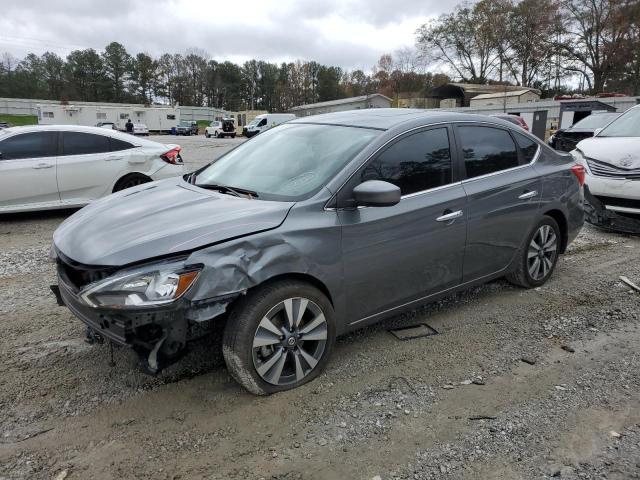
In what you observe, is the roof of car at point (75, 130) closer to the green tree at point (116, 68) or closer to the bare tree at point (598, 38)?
the bare tree at point (598, 38)

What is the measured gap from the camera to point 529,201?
4305mm

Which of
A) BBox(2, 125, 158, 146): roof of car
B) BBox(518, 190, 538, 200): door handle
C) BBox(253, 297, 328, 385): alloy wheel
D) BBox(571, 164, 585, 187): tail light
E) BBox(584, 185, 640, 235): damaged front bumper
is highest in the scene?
BBox(2, 125, 158, 146): roof of car

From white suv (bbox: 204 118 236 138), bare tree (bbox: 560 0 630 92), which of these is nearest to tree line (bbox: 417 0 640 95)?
bare tree (bbox: 560 0 630 92)

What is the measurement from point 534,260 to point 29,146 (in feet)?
23.2

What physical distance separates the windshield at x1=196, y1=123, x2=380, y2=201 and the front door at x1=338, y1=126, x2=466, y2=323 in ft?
0.80

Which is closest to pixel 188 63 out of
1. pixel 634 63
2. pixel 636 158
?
pixel 634 63

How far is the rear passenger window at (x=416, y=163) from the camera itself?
3375 millimetres

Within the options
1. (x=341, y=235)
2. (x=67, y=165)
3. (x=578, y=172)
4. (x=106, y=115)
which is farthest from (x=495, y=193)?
(x=106, y=115)

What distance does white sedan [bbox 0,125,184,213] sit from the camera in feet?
23.5

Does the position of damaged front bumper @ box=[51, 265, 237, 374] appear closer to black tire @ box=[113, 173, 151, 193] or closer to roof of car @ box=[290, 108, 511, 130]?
roof of car @ box=[290, 108, 511, 130]

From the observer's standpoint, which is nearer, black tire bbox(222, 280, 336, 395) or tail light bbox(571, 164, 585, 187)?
black tire bbox(222, 280, 336, 395)

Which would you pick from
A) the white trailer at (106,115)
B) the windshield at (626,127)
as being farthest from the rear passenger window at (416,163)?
the white trailer at (106,115)

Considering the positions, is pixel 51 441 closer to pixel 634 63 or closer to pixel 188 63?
pixel 634 63

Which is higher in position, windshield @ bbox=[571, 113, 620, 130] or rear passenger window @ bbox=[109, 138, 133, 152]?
windshield @ bbox=[571, 113, 620, 130]
